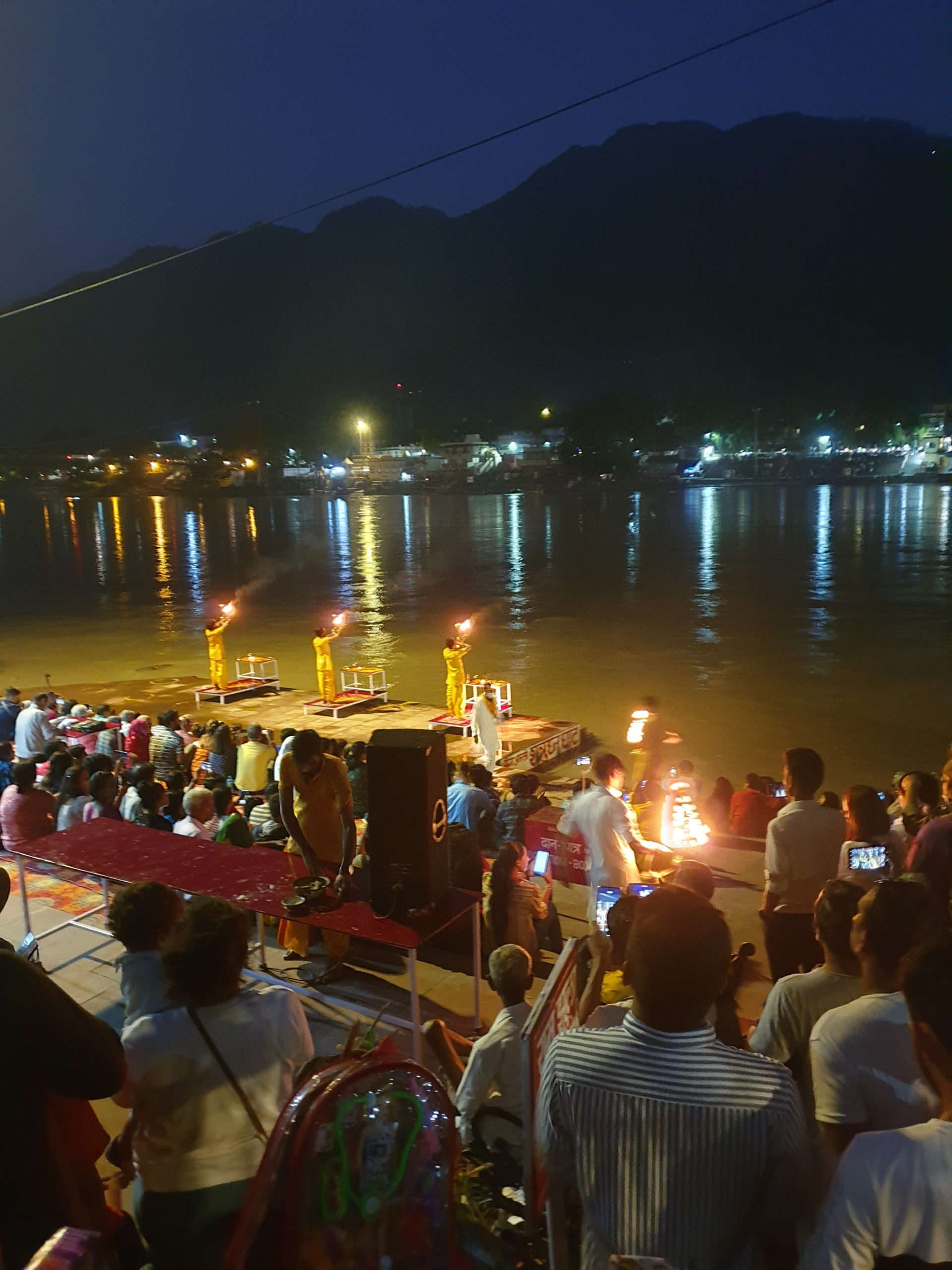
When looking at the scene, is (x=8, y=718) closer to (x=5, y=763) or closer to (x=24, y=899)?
(x=5, y=763)

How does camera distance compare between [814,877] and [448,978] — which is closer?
[814,877]

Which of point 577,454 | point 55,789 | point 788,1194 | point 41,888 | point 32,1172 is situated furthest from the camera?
point 577,454

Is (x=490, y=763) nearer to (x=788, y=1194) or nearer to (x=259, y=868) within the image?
(x=259, y=868)

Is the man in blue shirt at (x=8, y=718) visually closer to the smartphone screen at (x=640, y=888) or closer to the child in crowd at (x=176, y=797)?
the child in crowd at (x=176, y=797)

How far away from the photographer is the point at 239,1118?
2.68 meters

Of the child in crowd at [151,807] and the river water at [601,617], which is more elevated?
the child in crowd at [151,807]

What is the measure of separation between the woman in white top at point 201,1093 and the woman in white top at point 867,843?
10.3ft

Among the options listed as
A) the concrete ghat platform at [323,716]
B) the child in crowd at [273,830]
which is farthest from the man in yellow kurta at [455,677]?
the child in crowd at [273,830]

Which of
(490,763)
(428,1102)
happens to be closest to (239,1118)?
(428,1102)

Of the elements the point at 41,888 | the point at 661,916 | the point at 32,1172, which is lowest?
the point at 41,888

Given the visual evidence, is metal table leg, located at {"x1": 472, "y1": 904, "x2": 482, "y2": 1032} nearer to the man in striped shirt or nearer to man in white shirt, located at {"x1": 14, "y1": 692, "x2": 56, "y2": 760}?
the man in striped shirt

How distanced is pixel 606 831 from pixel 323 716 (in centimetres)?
1292

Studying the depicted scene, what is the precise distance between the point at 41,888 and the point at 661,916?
7.11 metres

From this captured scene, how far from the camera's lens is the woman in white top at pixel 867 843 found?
4898 mm
